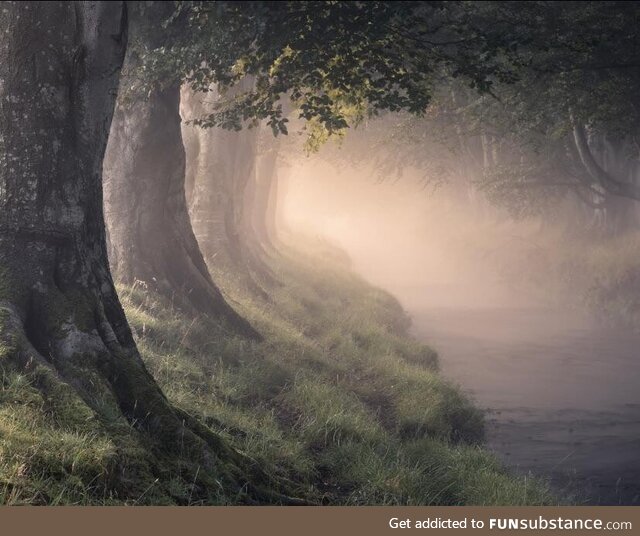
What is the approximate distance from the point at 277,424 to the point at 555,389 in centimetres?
920

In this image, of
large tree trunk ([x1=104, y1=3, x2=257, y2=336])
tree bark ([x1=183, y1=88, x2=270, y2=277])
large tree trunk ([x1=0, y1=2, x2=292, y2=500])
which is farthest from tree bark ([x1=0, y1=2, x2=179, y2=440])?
tree bark ([x1=183, y1=88, x2=270, y2=277])

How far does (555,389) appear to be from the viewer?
15844mm

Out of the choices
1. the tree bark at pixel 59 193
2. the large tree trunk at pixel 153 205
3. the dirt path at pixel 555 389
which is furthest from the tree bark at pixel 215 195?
the tree bark at pixel 59 193

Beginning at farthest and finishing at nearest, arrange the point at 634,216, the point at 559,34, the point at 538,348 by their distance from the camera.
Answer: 1. the point at 634,216
2. the point at 538,348
3. the point at 559,34

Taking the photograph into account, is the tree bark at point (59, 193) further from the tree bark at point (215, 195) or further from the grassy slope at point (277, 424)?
the tree bark at point (215, 195)

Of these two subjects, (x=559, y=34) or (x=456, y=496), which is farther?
(x=559, y=34)

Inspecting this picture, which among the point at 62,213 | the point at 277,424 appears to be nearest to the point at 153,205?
the point at 277,424

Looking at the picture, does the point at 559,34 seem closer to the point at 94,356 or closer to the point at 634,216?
the point at 94,356

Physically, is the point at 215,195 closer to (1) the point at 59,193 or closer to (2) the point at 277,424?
(2) the point at 277,424

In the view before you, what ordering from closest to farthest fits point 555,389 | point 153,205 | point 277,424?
point 277,424
point 153,205
point 555,389

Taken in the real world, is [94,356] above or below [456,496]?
above

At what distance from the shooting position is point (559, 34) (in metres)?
10.9

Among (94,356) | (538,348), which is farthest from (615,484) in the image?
(538,348)
